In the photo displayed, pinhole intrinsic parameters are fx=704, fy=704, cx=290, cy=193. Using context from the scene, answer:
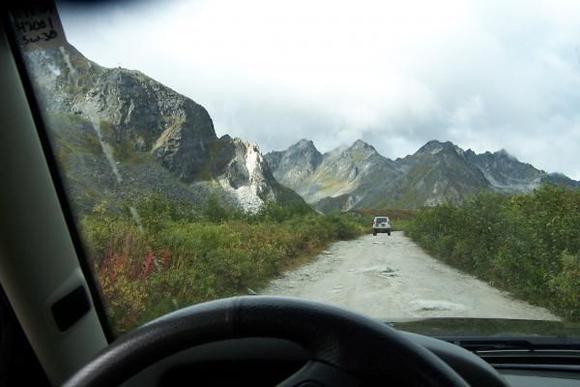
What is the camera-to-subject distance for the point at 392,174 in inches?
242

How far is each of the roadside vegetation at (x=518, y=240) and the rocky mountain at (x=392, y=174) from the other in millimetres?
267

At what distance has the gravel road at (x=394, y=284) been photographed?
5758mm

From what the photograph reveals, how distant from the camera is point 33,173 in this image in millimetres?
3348

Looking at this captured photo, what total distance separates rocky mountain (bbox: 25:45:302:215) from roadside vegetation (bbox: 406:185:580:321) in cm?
170

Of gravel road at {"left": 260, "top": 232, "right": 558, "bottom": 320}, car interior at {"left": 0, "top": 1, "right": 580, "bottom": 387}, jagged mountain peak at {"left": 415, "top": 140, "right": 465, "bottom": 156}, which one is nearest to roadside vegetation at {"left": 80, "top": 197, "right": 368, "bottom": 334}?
gravel road at {"left": 260, "top": 232, "right": 558, "bottom": 320}

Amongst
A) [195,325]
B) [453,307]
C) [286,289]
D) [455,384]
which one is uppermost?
[195,325]

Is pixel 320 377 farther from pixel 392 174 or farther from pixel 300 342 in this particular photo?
pixel 392 174

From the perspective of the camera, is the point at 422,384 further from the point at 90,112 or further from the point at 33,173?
the point at 90,112

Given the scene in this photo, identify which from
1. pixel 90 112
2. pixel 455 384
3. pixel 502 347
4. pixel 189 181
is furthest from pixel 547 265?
pixel 455 384

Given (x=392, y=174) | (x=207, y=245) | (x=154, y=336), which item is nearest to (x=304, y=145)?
(x=392, y=174)

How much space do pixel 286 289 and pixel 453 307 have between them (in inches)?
57.2

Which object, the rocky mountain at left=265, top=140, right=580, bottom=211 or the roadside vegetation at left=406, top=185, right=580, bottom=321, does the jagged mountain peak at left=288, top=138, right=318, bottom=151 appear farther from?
the roadside vegetation at left=406, top=185, right=580, bottom=321

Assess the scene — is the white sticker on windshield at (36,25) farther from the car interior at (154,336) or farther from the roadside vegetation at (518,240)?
the roadside vegetation at (518,240)

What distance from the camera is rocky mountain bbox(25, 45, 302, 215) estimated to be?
5250 mm
